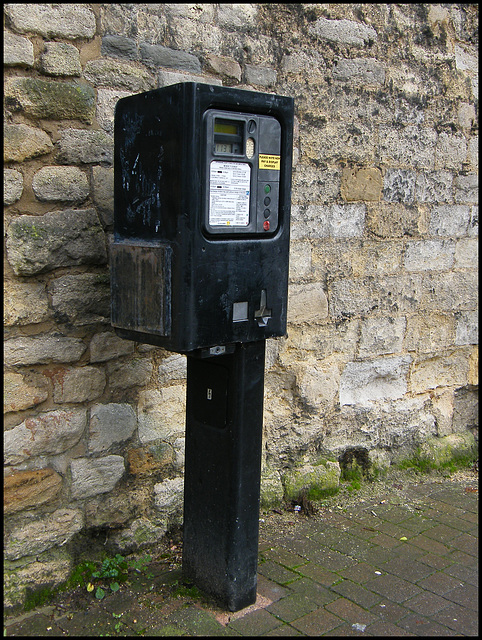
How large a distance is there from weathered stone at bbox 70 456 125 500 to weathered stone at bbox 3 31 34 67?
174 cm

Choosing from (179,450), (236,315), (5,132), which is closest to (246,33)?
(5,132)

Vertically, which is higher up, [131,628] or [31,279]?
[31,279]

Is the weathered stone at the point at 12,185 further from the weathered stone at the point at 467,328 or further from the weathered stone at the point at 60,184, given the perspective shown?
the weathered stone at the point at 467,328

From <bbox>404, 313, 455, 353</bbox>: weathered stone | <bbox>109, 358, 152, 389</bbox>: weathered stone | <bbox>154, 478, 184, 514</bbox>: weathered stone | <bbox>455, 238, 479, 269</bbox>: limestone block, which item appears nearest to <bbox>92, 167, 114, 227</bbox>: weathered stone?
<bbox>109, 358, 152, 389</bbox>: weathered stone

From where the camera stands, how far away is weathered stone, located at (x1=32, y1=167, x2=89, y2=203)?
2914 millimetres

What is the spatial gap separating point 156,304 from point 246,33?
1737 mm

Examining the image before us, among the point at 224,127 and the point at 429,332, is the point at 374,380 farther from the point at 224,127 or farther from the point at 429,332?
the point at 224,127

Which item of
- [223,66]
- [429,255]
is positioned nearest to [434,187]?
[429,255]

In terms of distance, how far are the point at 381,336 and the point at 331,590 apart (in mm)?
1731

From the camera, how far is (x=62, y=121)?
9.71 feet

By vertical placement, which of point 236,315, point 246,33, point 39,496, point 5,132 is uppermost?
point 246,33

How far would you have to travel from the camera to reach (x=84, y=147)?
119 inches

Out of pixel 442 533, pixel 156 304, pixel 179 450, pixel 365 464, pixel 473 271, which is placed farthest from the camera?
pixel 473 271

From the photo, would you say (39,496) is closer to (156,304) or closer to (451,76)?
(156,304)
